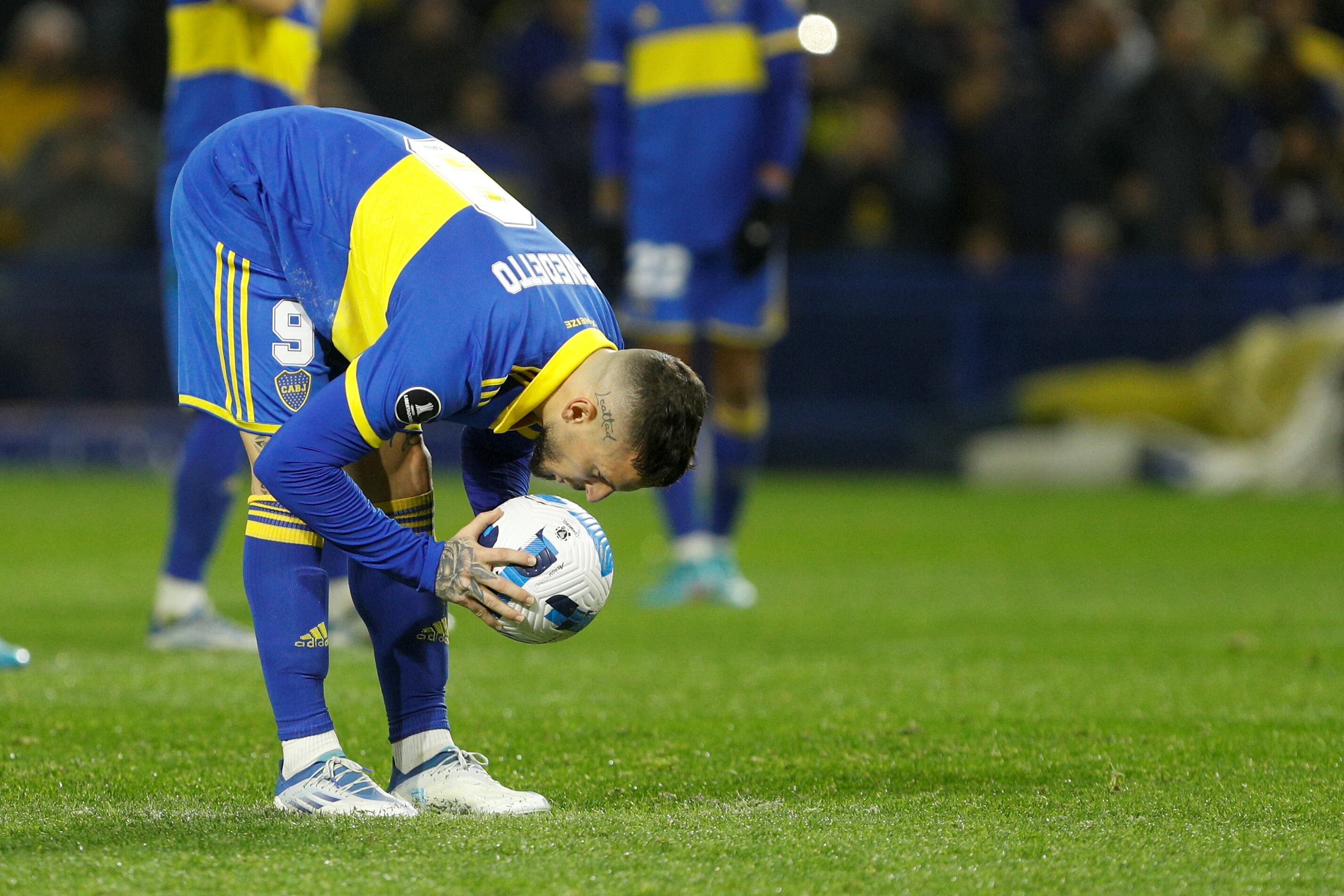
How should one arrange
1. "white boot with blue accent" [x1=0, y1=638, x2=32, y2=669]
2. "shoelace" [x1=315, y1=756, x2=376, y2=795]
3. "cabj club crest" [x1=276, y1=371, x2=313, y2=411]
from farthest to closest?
"white boot with blue accent" [x1=0, y1=638, x2=32, y2=669], "cabj club crest" [x1=276, y1=371, x2=313, y2=411], "shoelace" [x1=315, y1=756, x2=376, y2=795]

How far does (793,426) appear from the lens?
1367 cm

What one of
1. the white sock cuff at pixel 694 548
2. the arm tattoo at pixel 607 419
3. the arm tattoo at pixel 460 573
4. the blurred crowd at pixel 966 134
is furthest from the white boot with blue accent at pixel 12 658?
the blurred crowd at pixel 966 134

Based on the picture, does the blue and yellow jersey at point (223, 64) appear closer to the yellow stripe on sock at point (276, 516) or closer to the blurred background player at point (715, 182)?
the blurred background player at point (715, 182)

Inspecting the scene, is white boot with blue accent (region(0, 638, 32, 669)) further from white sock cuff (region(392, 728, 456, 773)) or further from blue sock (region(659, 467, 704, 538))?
blue sock (region(659, 467, 704, 538))

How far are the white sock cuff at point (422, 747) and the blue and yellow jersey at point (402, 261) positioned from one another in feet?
1.99

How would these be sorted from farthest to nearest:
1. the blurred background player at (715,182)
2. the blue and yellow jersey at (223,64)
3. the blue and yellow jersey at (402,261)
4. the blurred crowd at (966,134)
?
the blurred crowd at (966,134), the blurred background player at (715,182), the blue and yellow jersey at (223,64), the blue and yellow jersey at (402,261)

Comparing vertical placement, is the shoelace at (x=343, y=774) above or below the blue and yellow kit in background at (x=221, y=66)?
below

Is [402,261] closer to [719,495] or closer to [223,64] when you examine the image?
[223,64]

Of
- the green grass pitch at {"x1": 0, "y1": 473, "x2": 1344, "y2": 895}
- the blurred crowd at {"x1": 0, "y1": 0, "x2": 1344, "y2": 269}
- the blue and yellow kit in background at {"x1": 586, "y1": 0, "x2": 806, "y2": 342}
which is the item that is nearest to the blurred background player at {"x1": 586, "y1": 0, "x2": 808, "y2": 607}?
the blue and yellow kit in background at {"x1": 586, "y1": 0, "x2": 806, "y2": 342}

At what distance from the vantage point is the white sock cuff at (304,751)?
10.5ft

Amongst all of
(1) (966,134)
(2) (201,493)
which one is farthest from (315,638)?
(1) (966,134)

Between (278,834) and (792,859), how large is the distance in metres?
0.87

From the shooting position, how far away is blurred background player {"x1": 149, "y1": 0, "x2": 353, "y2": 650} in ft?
17.7

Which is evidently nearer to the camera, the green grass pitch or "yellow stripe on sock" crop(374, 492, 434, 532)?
the green grass pitch
